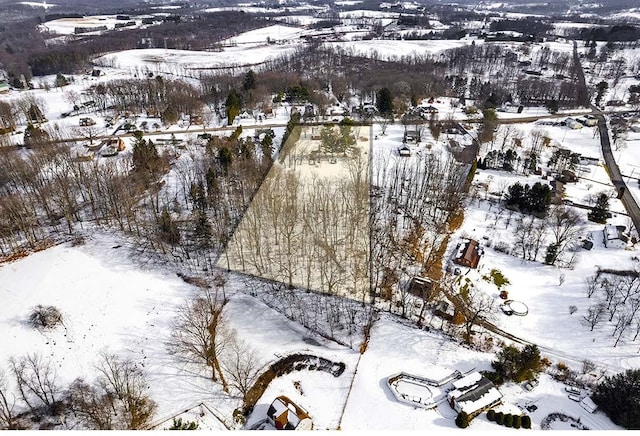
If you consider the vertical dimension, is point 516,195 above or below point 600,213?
above

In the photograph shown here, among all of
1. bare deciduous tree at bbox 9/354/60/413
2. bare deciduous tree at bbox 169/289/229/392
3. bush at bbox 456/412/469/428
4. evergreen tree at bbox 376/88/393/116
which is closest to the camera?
bush at bbox 456/412/469/428

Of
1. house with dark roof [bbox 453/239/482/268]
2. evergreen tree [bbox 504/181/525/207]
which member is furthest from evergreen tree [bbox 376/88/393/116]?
house with dark roof [bbox 453/239/482/268]

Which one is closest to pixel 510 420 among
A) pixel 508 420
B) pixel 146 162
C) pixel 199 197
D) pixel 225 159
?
pixel 508 420

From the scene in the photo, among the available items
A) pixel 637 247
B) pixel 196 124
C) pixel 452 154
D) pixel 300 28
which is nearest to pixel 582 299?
pixel 637 247

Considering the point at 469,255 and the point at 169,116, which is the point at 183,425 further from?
the point at 169,116

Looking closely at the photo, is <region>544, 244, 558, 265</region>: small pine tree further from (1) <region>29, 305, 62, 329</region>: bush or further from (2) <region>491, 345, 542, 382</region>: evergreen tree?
(1) <region>29, 305, 62, 329</region>: bush

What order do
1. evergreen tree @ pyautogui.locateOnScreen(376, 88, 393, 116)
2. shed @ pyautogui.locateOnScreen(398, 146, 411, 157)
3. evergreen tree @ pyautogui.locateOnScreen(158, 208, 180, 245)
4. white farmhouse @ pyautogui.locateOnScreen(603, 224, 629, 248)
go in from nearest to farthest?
evergreen tree @ pyautogui.locateOnScreen(158, 208, 180, 245) → white farmhouse @ pyautogui.locateOnScreen(603, 224, 629, 248) → shed @ pyautogui.locateOnScreen(398, 146, 411, 157) → evergreen tree @ pyautogui.locateOnScreen(376, 88, 393, 116)
